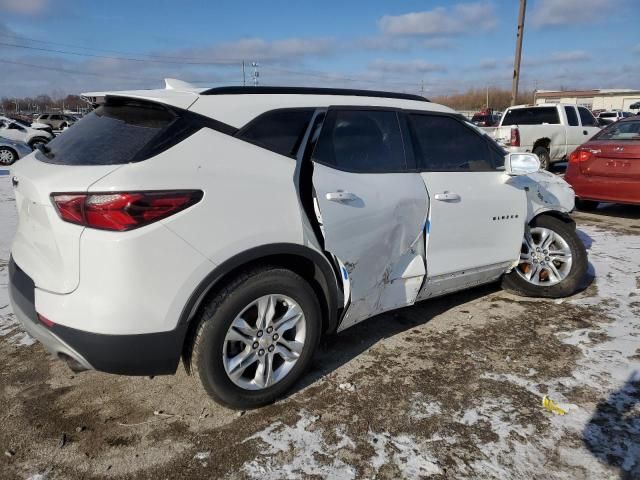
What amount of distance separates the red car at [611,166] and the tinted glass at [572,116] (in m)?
5.86

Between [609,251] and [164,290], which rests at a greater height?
[164,290]

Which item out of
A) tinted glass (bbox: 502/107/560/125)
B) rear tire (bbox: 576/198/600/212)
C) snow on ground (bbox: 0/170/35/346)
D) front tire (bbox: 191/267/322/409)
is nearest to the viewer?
front tire (bbox: 191/267/322/409)

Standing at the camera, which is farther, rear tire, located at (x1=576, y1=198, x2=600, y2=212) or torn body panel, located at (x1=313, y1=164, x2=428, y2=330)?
rear tire, located at (x1=576, y1=198, x2=600, y2=212)

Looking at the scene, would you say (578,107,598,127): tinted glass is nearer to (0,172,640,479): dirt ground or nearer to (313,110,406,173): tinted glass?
(0,172,640,479): dirt ground

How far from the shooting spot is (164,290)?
7.50ft

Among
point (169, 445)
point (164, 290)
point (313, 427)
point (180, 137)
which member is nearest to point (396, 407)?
point (313, 427)

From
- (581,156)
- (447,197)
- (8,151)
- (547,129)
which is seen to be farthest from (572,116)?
(8,151)

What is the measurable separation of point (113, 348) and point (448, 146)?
271 cm

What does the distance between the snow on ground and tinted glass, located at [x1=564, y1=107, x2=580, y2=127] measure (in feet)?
42.5

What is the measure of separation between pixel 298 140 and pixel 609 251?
4725 millimetres

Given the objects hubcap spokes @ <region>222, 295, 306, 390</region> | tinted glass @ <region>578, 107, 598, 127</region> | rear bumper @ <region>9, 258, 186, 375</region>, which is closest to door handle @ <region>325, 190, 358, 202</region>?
hubcap spokes @ <region>222, 295, 306, 390</region>

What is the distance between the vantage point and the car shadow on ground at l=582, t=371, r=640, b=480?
233 cm

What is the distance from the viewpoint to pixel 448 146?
3725mm

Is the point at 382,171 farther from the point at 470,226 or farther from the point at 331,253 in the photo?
the point at 470,226
